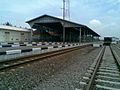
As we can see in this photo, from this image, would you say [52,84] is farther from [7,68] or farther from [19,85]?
[7,68]

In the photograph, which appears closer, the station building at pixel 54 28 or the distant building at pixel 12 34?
the distant building at pixel 12 34

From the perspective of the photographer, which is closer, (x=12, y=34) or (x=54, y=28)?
(x=12, y=34)

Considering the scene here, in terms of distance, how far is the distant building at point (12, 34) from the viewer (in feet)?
105

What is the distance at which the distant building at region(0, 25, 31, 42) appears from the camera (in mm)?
31867

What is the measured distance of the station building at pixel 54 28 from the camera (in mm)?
33250

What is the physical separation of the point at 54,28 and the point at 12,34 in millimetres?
20813

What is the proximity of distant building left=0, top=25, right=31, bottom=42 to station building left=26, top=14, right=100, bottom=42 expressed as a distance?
423 cm

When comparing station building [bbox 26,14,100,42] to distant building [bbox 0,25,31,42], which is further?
station building [bbox 26,14,100,42]

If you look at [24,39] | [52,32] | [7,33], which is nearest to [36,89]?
[7,33]

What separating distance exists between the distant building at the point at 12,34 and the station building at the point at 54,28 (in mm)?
4233

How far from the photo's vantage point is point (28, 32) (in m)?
42.4

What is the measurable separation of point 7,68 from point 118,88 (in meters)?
4.74

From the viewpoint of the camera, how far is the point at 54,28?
5178 cm

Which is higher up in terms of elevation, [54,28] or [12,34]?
[54,28]
